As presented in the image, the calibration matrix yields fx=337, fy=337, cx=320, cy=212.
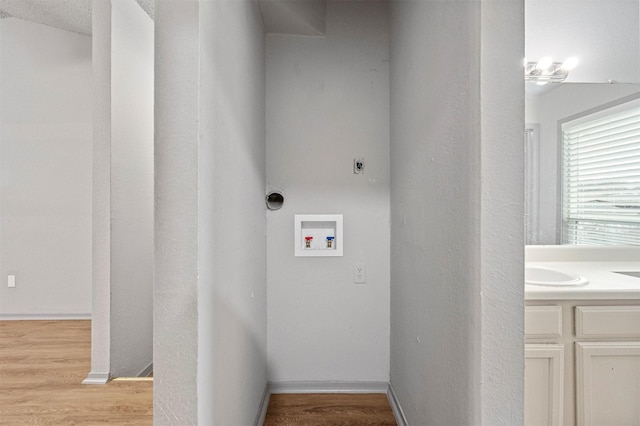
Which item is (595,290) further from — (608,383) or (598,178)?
(598,178)

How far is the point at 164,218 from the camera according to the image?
38.0 inches

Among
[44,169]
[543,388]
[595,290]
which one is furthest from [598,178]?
[44,169]

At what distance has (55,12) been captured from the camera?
312cm

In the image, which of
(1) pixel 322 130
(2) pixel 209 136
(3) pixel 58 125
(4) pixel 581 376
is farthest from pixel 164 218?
(3) pixel 58 125

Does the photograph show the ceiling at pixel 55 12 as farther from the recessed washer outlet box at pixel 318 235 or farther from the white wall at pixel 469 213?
the white wall at pixel 469 213

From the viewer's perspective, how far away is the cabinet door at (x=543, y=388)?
1427mm

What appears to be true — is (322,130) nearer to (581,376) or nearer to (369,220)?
(369,220)

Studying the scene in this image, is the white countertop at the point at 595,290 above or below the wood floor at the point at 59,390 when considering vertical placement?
above

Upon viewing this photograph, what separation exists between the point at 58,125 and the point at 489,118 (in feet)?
13.5

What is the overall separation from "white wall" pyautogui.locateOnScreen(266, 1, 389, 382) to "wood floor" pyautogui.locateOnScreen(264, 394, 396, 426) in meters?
0.11

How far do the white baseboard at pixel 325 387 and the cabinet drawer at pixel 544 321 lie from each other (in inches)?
42.6

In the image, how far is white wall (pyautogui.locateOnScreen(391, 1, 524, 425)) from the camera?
3.11 ft

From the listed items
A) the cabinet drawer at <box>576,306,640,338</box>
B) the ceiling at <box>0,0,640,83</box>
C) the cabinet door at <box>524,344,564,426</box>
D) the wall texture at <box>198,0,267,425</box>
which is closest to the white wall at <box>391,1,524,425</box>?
the cabinet door at <box>524,344,564,426</box>

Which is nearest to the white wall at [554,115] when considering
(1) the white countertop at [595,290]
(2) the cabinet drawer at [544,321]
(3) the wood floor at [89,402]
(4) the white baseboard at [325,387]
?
(1) the white countertop at [595,290]
